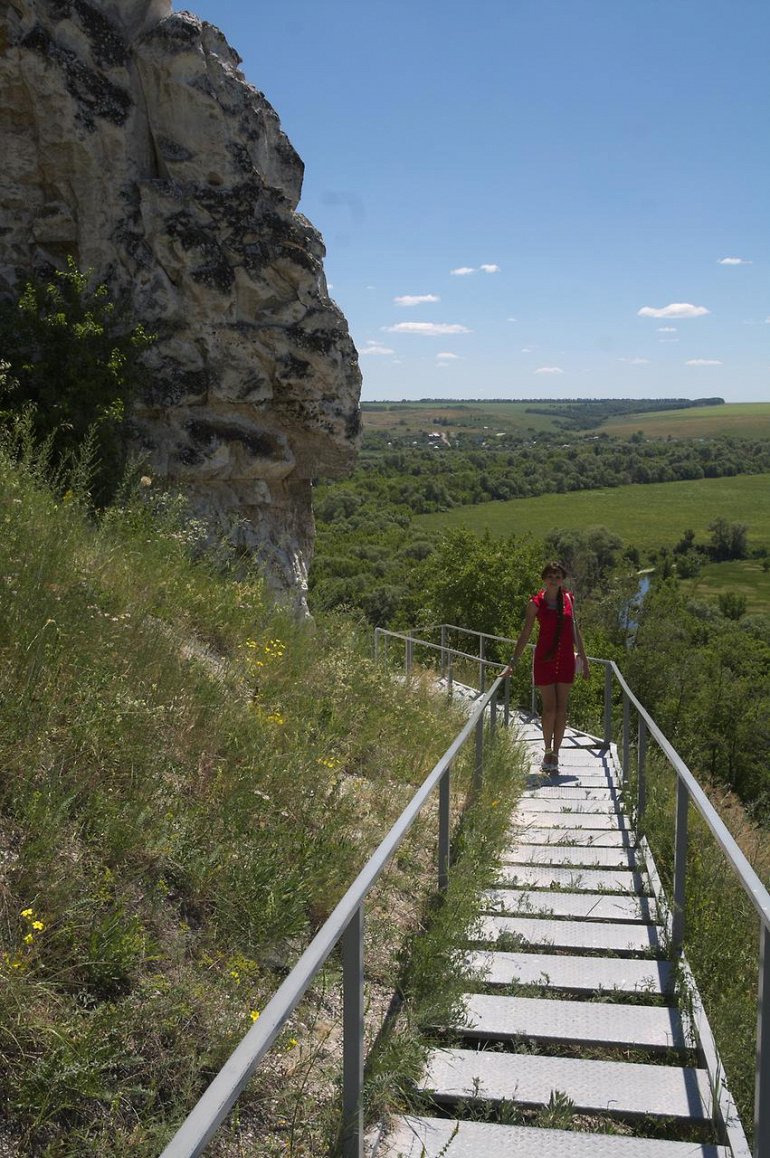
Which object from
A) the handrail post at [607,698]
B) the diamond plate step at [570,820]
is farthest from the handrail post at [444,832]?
the handrail post at [607,698]

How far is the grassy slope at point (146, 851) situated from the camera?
2498 mm

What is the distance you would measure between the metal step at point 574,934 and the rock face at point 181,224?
5532mm

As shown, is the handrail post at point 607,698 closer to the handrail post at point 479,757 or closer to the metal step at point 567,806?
the metal step at point 567,806

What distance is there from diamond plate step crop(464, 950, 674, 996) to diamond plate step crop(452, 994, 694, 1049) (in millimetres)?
129

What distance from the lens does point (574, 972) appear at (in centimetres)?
386

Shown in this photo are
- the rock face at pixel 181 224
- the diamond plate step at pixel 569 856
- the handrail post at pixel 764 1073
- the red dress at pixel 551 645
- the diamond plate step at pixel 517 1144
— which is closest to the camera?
the handrail post at pixel 764 1073

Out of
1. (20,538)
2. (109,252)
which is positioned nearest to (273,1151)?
(20,538)

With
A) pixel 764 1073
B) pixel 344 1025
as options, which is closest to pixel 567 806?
pixel 764 1073

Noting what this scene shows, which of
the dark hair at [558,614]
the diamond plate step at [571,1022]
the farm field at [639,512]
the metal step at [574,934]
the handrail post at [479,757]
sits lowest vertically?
the farm field at [639,512]

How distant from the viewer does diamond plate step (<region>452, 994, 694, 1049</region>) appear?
3.32 metres

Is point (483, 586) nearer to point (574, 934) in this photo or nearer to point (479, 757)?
point (479, 757)

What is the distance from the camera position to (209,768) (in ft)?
13.7

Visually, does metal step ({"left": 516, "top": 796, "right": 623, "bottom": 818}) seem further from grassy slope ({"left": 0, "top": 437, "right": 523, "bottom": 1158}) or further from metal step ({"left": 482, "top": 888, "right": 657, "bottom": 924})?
metal step ({"left": 482, "top": 888, "right": 657, "bottom": 924})

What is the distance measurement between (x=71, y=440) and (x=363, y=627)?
3476 mm
